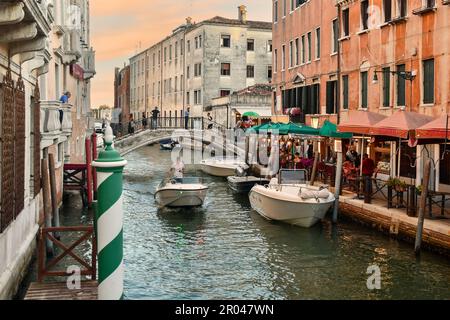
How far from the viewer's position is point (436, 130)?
11641 millimetres

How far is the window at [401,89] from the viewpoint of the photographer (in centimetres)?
1684

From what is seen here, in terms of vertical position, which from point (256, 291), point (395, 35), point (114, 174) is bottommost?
point (256, 291)

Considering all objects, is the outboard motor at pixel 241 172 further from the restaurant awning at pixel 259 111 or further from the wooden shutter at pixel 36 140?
the wooden shutter at pixel 36 140

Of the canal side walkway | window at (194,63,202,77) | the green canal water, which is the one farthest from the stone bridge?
the canal side walkway

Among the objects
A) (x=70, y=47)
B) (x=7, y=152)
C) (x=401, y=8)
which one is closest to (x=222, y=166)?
(x=70, y=47)

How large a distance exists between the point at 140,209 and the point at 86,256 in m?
6.88

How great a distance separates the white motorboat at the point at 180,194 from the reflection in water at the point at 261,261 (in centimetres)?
68

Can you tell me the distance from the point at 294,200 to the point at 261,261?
11.3ft

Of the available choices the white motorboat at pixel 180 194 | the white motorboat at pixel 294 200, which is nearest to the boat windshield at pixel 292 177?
the white motorboat at pixel 294 200

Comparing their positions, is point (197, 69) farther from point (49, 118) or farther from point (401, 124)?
point (401, 124)

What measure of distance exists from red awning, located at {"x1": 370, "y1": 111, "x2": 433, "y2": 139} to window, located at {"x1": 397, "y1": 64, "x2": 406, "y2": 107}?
11.0 ft

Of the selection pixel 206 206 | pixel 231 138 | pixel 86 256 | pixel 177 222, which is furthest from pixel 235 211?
pixel 231 138

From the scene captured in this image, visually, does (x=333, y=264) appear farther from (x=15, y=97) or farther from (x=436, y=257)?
(x=15, y=97)

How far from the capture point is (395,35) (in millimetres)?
17203
